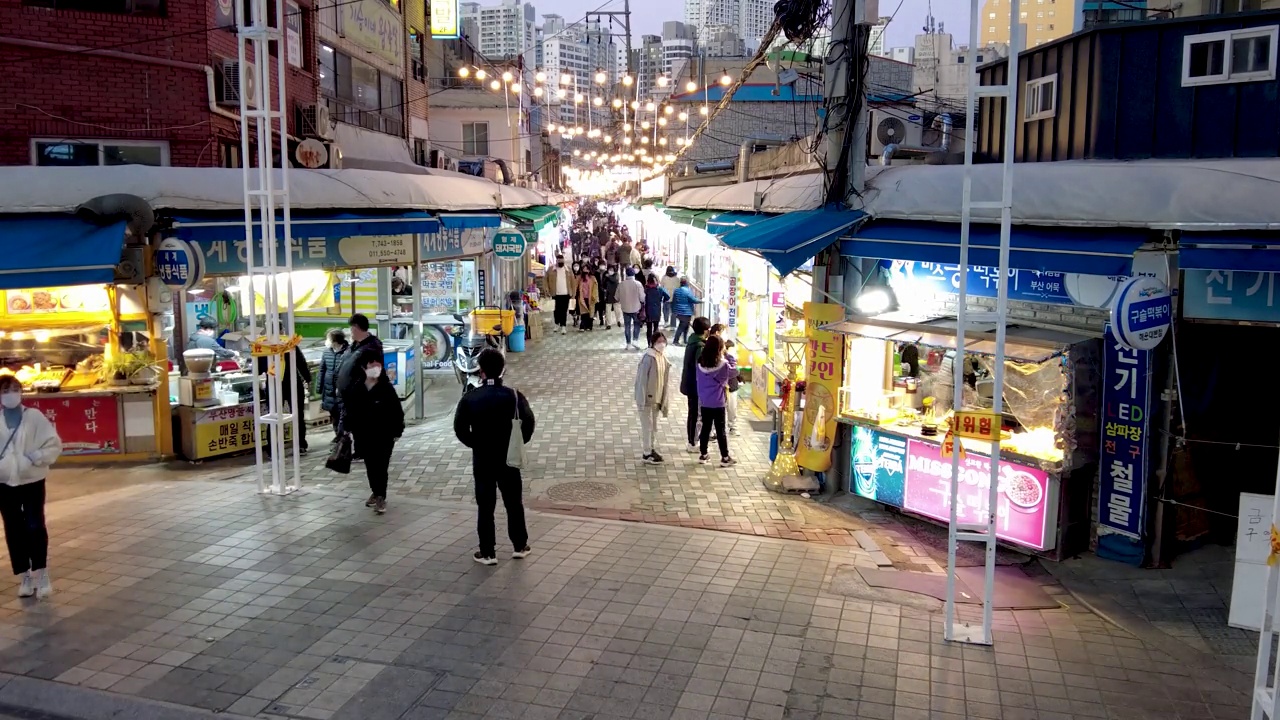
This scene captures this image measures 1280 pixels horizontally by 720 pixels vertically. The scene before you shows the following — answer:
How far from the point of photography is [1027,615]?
7.41m

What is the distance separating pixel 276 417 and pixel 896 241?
21.8ft

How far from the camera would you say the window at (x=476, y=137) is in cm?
3700

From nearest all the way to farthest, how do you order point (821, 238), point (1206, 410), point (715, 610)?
point (715, 610) < point (1206, 410) < point (821, 238)

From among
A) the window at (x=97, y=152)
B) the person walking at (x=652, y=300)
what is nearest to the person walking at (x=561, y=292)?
the person walking at (x=652, y=300)

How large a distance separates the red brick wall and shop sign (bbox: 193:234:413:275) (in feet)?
7.18

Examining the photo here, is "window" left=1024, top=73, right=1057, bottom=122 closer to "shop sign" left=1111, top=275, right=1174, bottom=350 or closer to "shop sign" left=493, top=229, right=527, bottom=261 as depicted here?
"shop sign" left=1111, top=275, right=1174, bottom=350

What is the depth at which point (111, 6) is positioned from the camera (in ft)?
40.6

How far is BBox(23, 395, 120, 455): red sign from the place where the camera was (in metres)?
11.3

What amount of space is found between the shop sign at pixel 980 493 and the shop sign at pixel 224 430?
747 cm

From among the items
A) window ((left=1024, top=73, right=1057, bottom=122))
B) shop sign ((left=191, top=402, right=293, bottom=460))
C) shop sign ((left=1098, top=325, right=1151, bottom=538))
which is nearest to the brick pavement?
shop sign ((left=1098, top=325, right=1151, bottom=538))

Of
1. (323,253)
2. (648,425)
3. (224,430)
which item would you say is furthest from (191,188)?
(648,425)

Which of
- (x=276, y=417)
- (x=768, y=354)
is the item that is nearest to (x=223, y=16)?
(x=276, y=417)

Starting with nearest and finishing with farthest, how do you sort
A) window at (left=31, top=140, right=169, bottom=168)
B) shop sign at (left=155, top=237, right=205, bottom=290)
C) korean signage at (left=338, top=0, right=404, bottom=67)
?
shop sign at (left=155, top=237, right=205, bottom=290) → window at (left=31, top=140, right=169, bottom=168) → korean signage at (left=338, top=0, right=404, bottom=67)

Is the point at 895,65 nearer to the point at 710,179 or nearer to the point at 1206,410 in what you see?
the point at 710,179
